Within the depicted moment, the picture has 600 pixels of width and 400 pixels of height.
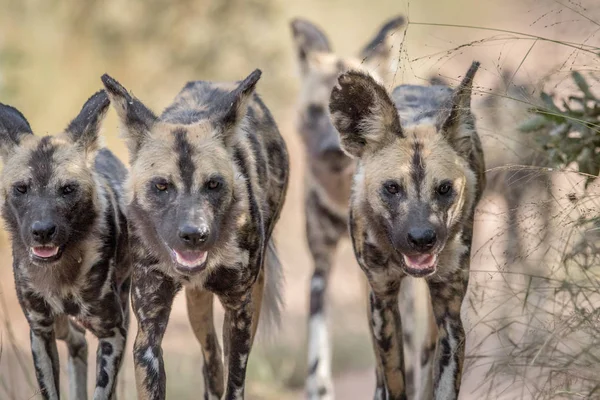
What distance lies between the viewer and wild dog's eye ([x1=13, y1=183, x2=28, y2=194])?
415cm

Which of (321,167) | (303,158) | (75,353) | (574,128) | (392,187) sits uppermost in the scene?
(303,158)

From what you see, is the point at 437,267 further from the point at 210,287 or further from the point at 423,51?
the point at 423,51

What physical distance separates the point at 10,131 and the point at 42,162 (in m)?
0.24

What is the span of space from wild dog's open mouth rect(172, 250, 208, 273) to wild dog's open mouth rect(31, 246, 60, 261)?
0.50 metres

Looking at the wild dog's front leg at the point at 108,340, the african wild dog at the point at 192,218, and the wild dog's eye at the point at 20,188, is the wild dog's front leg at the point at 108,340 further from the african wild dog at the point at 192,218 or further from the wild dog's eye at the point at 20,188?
the wild dog's eye at the point at 20,188

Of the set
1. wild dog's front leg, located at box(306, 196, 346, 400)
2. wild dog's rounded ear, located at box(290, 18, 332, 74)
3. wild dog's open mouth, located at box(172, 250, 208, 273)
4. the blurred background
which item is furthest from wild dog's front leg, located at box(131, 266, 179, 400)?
wild dog's rounded ear, located at box(290, 18, 332, 74)

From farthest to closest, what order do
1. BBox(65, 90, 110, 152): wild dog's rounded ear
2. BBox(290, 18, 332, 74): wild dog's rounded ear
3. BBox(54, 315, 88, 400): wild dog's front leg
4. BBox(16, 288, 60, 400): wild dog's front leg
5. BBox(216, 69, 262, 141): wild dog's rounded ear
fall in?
BBox(290, 18, 332, 74): wild dog's rounded ear
BBox(54, 315, 88, 400): wild dog's front leg
BBox(65, 90, 110, 152): wild dog's rounded ear
BBox(16, 288, 60, 400): wild dog's front leg
BBox(216, 69, 262, 141): wild dog's rounded ear

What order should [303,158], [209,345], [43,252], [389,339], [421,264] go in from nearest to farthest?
[421,264] < [43,252] < [389,339] < [209,345] < [303,158]

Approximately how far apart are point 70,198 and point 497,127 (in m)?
2.95

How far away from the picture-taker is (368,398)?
6.25 m

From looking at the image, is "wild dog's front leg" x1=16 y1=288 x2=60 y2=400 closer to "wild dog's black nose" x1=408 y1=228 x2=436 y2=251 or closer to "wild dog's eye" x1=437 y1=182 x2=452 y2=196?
"wild dog's black nose" x1=408 y1=228 x2=436 y2=251

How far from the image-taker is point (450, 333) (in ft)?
13.6

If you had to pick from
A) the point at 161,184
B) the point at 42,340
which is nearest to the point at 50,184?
the point at 161,184

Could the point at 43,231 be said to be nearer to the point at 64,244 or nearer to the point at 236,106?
the point at 64,244
